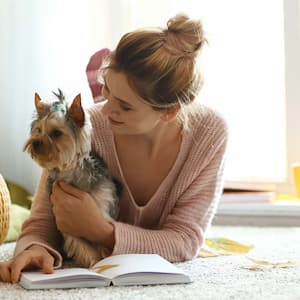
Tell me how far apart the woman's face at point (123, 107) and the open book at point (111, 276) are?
1.03ft

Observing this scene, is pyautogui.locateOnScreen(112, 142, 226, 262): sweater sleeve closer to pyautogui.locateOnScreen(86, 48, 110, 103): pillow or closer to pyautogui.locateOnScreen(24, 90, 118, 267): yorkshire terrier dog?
pyautogui.locateOnScreen(24, 90, 118, 267): yorkshire terrier dog

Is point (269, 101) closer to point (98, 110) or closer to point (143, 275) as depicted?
point (98, 110)

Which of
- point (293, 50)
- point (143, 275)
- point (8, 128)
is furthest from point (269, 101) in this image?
point (143, 275)

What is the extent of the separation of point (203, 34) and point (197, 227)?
45cm

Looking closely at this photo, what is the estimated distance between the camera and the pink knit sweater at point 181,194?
1715 millimetres

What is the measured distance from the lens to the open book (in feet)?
4.54

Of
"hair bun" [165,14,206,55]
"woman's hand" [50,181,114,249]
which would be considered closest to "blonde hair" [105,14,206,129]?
"hair bun" [165,14,206,55]

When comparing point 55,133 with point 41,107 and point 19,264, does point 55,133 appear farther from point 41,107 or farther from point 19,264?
point 19,264

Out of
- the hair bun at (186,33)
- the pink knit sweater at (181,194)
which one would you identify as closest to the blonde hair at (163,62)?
the hair bun at (186,33)

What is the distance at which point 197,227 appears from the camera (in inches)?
68.6

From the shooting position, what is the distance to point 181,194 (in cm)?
176

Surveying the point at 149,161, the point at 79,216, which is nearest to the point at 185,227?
the point at 149,161

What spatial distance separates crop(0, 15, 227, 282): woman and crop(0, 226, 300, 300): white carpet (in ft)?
0.30

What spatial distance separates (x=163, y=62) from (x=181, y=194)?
1.11ft
